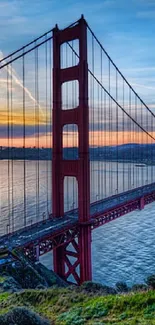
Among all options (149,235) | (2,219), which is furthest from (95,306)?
(2,219)

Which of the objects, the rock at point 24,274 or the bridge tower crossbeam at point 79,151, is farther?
the bridge tower crossbeam at point 79,151

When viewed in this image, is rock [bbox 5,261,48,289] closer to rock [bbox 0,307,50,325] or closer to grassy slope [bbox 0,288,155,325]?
grassy slope [bbox 0,288,155,325]

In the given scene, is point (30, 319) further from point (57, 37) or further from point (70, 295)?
point (57, 37)

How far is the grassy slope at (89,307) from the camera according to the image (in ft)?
24.7

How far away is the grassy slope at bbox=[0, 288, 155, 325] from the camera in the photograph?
7527 millimetres

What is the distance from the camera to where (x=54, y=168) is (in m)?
23.2

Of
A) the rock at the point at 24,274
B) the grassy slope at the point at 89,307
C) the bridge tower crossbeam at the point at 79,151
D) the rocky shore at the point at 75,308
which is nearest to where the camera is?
the rocky shore at the point at 75,308

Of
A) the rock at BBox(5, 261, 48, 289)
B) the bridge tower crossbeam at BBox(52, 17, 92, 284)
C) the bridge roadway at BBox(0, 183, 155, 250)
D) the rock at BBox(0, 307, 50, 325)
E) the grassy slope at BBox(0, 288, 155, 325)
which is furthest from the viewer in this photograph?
the bridge tower crossbeam at BBox(52, 17, 92, 284)

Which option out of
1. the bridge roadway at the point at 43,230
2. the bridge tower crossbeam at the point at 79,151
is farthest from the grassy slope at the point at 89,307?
the bridge tower crossbeam at the point at 79,151

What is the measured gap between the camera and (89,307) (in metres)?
8.43

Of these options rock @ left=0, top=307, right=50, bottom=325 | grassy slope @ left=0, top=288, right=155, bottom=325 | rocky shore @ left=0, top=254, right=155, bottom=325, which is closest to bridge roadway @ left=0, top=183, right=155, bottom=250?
rocky shore @ left=0, top=254, right=155, bottom=325

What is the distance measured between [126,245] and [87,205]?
1183cm

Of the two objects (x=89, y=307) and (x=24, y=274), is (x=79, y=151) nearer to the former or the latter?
(x=24, y=274)

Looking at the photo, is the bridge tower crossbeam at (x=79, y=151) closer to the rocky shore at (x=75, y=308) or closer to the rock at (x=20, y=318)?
the rocky shore at (x=75, y=308)
